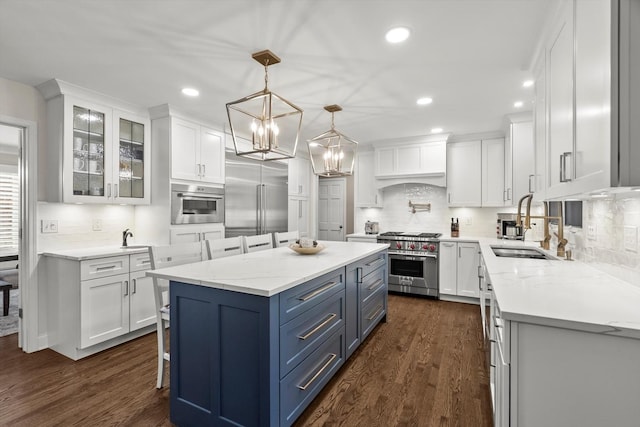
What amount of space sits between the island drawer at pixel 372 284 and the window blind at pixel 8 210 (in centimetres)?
611

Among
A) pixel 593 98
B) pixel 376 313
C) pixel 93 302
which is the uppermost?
pixel 593 98

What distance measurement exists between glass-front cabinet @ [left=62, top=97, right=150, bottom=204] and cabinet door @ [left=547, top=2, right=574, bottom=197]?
3784 millimetres

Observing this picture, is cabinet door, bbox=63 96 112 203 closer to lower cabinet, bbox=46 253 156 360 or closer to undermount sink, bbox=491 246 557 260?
lower cabinet, bbox=46 253 156 360

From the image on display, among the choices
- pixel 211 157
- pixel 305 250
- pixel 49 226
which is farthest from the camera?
pixel 211 157

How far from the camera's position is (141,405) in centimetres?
204

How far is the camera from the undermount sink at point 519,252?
275 centimetres

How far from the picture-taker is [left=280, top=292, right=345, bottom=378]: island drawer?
1.65m

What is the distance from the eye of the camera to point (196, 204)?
3.79 metres

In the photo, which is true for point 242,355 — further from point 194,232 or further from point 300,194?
Answer: point 300,194

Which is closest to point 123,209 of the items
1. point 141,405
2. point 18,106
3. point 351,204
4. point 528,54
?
point 18,106

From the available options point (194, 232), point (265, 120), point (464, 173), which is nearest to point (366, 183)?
point (464, 173)

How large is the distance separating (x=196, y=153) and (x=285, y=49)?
2.09 metres

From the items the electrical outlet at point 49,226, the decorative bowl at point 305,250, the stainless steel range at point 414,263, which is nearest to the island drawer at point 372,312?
the decorative bowl at point 305,250

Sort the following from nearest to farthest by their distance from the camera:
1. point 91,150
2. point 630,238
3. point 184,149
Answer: point 630,238 < point 91,150 < point 184,149
